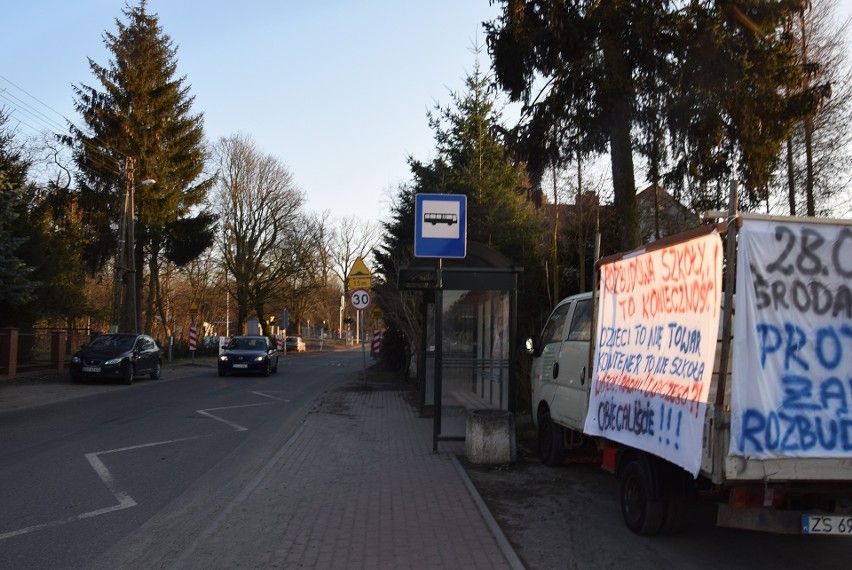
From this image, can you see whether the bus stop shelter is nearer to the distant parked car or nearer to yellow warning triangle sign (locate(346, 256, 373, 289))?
yellow warning triangle sign (locate(346, 256, 373, 289))

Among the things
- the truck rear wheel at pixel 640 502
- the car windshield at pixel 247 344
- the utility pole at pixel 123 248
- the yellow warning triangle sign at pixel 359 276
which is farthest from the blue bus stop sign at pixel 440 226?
the utility pole at pixel 123 248

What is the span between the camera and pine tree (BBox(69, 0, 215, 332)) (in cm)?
3159

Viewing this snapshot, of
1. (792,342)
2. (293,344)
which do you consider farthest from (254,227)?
(792,342)

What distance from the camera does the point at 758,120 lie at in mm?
10984

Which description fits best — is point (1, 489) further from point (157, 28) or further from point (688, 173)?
point (157, 28)

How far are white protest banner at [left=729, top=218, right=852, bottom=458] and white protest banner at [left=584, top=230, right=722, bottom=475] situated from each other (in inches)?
9.7

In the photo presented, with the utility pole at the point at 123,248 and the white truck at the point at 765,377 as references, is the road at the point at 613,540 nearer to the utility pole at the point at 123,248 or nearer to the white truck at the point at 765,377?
the white truck at the point at 765,377

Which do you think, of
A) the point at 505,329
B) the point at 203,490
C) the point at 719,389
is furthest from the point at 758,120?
the point at 203,490

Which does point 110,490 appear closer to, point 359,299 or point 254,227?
point 359,299

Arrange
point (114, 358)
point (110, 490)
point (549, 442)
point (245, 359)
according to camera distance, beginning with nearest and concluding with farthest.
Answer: point (110, 490) < point (549, 442) < point (114, 358) < point (245, 359)

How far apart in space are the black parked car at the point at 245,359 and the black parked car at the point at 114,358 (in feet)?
11.0

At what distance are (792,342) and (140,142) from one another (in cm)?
3223

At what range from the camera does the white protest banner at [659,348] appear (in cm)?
488

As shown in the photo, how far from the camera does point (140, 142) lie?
32219mm
